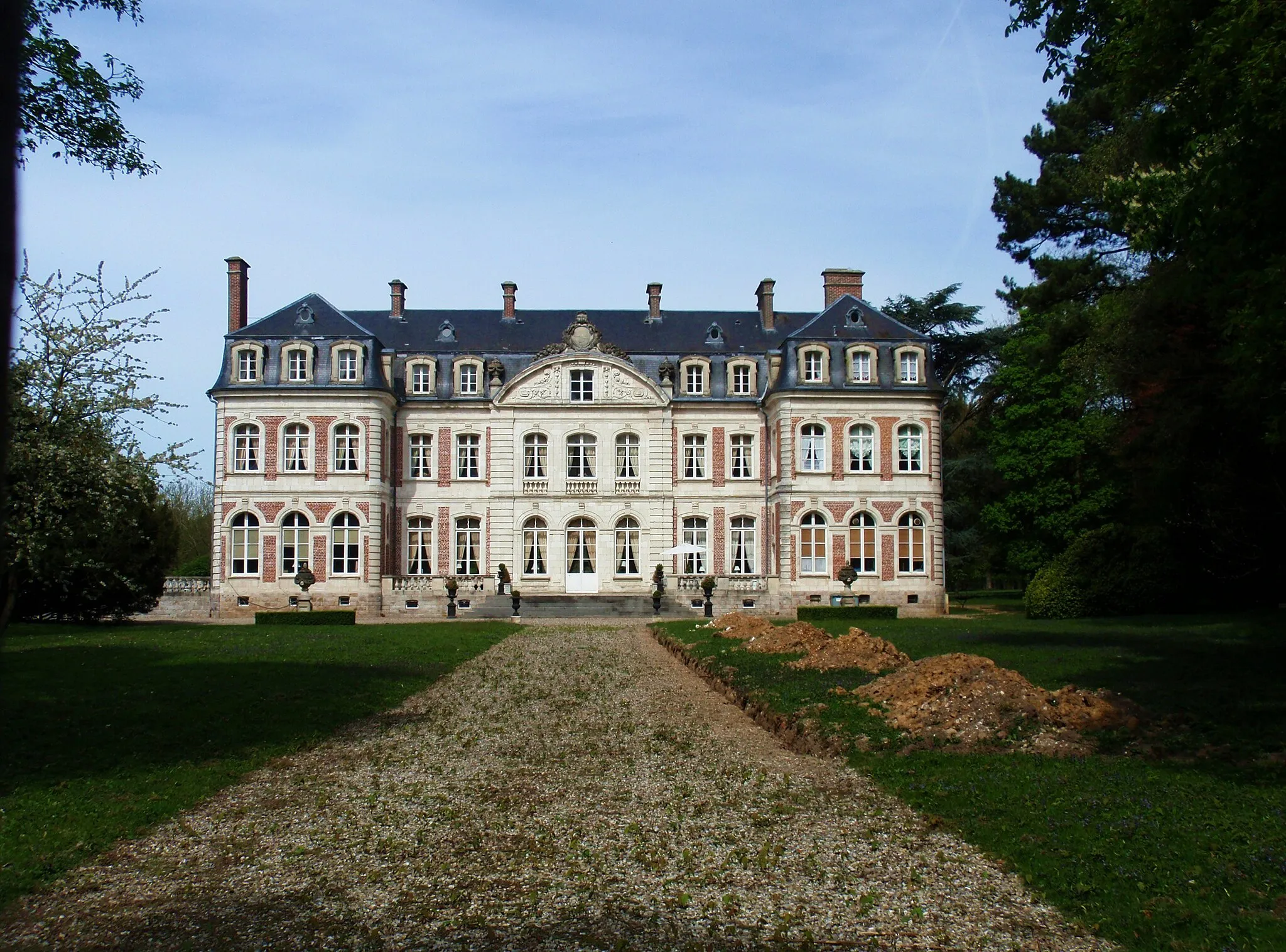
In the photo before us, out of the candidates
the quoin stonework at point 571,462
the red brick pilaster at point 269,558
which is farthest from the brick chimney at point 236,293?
the red brick pilaster at point 269,558

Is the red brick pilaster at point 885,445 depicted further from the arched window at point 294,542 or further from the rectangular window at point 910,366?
the arched window at point 294,542

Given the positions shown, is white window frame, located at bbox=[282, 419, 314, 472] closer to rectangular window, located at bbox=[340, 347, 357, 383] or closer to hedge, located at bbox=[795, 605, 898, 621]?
rectangular window, located at bbox=[340, 347, 357, 383]

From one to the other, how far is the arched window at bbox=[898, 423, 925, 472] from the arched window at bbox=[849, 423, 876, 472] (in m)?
0.91

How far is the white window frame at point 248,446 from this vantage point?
35.1m

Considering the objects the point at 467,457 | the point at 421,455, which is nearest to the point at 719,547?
the point at 467,457

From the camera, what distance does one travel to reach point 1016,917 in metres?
5.05

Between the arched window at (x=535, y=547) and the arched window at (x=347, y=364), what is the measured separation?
24.7 ft

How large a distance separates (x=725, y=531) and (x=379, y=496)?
11698 mm

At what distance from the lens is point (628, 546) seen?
121 feet

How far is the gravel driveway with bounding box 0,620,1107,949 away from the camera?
4.91m

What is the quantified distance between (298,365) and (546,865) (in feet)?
105

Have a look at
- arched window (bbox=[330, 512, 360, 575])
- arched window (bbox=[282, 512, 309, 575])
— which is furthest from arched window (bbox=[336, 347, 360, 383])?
arched window (bbox=[282, 512, 309, 575])

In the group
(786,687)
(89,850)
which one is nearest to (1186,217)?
(786,687)

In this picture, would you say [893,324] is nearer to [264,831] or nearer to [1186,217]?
[1186,217]
